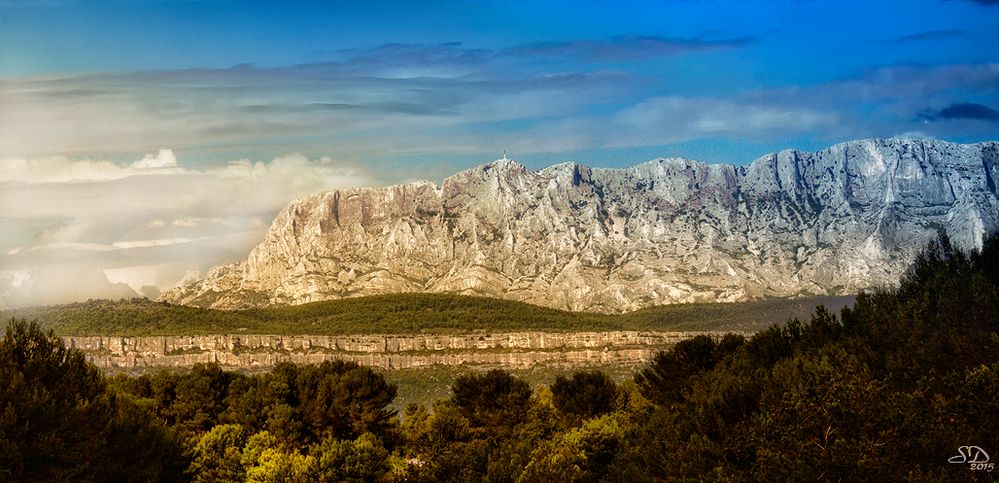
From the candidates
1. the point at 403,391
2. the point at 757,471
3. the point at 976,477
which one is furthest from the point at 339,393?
the point at 403,391

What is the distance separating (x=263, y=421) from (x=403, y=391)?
90.4 m

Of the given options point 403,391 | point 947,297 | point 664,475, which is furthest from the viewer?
point 403,391

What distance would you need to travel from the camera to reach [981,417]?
134 ft

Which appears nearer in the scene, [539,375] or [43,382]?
[43,382]

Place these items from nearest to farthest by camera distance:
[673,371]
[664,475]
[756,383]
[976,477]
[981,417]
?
[976,477]
[981,417]
[664,475]
[756,383]
[673,371]

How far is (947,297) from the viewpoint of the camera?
8275 cm

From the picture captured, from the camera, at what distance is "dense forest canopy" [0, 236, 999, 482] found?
41562 mm

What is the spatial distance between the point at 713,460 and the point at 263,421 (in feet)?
153

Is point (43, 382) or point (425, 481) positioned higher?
point (43, 382)

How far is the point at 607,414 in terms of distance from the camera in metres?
93.6

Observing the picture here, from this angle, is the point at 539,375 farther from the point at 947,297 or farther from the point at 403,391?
the point at 947,297

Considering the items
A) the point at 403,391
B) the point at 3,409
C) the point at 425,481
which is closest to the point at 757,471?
the point at 425,481

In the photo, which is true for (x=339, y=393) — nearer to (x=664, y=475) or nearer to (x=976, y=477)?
(x=664, y=475)

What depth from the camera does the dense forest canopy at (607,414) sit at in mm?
41562
